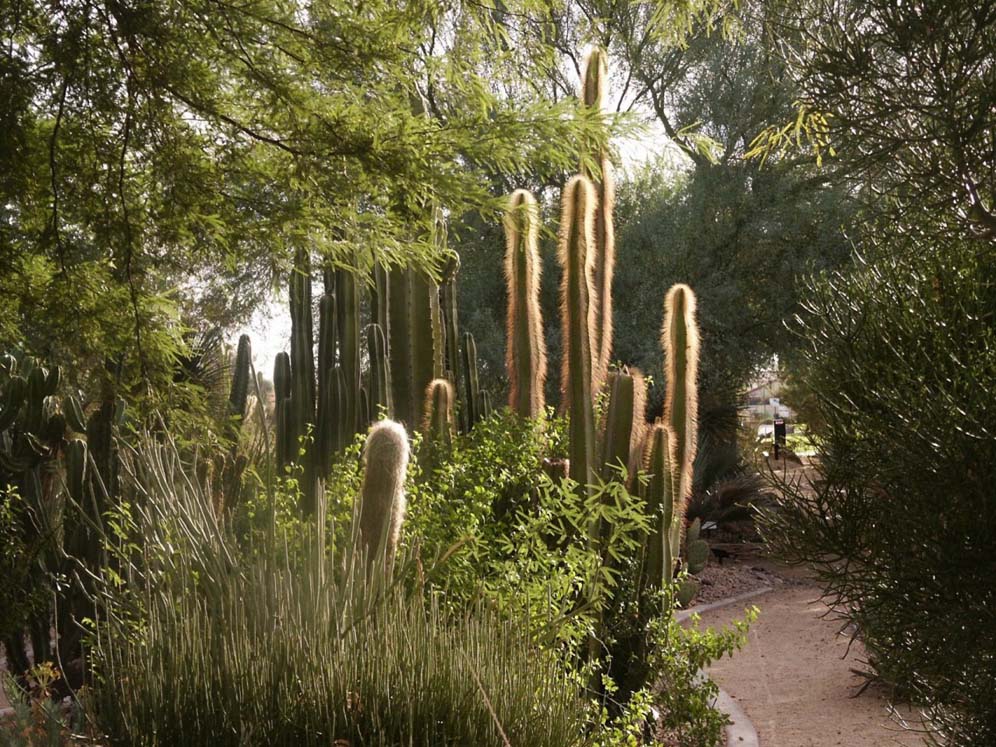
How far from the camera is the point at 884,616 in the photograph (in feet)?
16.3

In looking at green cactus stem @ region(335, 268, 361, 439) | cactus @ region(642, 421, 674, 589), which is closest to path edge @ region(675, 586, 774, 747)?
cactus @ region(642, 421, 674, 589)

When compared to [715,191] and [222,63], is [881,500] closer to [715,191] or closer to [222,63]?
[222,63]

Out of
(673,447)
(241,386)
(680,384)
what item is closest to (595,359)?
(680,384)

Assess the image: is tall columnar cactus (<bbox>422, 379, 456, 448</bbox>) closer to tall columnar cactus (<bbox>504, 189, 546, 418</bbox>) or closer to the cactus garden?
the cactus garden

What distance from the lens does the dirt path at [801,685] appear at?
6.98 metres

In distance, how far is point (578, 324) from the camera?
20.9 ft

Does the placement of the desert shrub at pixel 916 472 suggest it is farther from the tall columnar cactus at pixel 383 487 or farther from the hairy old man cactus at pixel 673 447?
the tall columnar cactus at pixel 383 487

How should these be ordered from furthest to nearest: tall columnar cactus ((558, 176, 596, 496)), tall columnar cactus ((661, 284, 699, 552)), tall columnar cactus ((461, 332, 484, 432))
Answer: tall columnar cactus ((461, 332, 484, 432)) < tall columnar cactus ((661, 284, 699, 552)) < tall columnar cactus ((558, 176, 596, 496))

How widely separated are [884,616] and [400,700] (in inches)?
108

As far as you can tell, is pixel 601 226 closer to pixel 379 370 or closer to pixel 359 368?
pixel 379 370

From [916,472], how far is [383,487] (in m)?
2.24

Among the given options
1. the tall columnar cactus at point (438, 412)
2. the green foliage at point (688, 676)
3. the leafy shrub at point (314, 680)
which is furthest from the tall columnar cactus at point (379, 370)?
the leafy shrub at point (314, 680)

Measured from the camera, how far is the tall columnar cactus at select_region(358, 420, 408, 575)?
4.25m

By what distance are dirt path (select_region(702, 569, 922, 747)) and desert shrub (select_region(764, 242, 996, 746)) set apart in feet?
1.79
